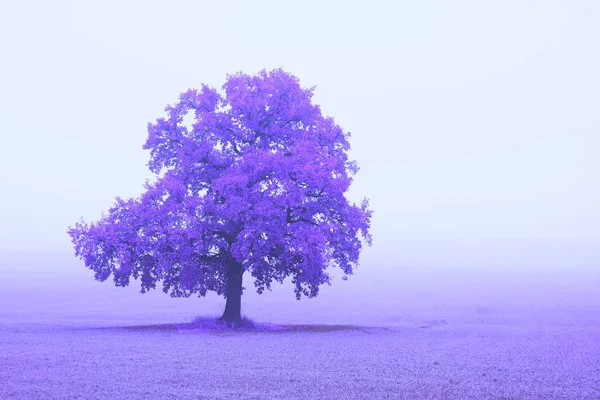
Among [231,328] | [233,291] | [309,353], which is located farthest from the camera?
[233,291]

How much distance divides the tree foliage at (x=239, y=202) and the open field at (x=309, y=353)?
152 inches

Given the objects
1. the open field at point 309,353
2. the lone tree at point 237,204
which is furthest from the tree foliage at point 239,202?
the open field at point 309,353

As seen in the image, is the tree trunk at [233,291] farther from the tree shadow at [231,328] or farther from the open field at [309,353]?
the open field at [309,353]

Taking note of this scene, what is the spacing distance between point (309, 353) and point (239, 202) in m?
10.5

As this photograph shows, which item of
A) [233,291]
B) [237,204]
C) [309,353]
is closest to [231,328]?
[233,291]

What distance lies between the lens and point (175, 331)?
115 feet

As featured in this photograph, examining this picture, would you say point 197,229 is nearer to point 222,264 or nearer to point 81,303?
point 222,264

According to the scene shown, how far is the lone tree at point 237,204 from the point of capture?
3441 centimetres

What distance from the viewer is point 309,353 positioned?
26.3m

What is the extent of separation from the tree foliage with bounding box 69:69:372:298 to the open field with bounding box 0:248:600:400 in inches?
152

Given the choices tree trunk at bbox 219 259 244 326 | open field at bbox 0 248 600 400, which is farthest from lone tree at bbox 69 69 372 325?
open field at bbox 0 248 600 400

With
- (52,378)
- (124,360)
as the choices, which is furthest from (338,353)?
(52,378)

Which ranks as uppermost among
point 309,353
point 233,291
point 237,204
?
point 237,204

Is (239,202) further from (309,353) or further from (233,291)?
(309,353)
